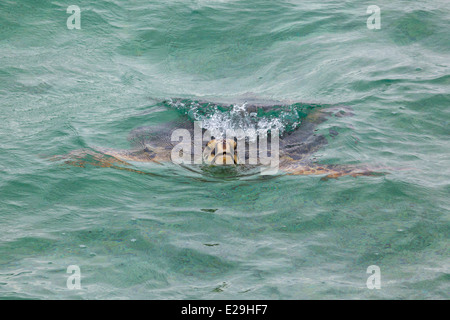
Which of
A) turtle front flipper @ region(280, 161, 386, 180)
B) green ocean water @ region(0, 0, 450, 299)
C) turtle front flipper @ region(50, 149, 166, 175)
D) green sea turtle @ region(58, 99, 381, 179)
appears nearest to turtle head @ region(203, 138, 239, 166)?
green sea turtle @ region(58, 99, 381, 179)

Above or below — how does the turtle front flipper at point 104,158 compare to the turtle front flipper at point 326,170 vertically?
above

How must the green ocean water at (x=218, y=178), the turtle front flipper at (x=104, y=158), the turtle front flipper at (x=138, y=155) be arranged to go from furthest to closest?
1. the turtle front flipper at (x=138, y=155)
2. the turtle front flipper at (x=104, y=158)
3. the green ocean water at (x=218, y=178)

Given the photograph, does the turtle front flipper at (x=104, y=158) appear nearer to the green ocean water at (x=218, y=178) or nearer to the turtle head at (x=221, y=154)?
the green ocean water at (x=218, y=178)

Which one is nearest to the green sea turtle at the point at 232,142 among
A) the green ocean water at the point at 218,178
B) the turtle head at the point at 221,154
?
the turtle head at the point at 221,154

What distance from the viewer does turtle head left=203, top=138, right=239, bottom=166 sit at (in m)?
7.04

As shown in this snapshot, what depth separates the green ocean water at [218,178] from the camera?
484 centimetres

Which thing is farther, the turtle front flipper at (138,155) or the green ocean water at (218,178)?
the turtle front flipper at (138,155)

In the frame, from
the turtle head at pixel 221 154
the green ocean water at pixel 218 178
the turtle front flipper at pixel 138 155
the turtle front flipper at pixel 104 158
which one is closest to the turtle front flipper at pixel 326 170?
the green ocean water at pixel 218 178

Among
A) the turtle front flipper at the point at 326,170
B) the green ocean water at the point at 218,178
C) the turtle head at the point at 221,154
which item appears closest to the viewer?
the green ocean water at the point at 218,178

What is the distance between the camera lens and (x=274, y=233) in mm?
5520

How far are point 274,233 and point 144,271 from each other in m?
1.55

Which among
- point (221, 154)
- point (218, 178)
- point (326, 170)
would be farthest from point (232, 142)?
point (326, 170)
